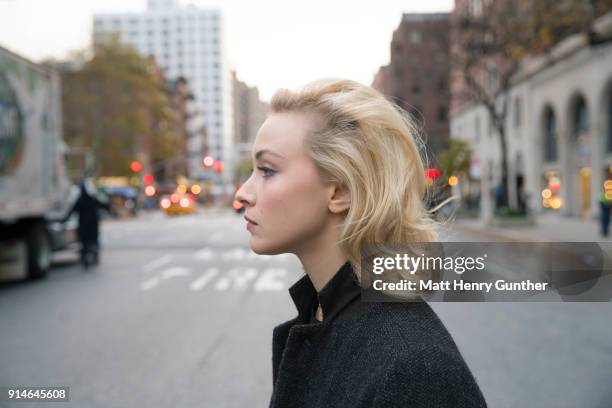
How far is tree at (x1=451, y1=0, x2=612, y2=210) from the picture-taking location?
17.4 m

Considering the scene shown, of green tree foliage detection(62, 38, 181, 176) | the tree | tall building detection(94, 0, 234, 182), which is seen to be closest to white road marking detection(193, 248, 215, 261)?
the tree

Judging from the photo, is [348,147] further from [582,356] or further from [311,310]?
[582,356]

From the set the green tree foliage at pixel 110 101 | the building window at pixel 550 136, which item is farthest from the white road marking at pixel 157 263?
the green tree foliage at pixel 110 101

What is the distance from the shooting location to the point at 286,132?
1.55 meters

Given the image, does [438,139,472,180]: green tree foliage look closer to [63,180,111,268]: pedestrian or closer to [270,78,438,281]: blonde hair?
[63,180,111,268]: pedestrian

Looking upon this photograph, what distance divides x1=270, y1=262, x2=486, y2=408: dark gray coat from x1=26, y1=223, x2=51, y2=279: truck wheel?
1186 centimetres

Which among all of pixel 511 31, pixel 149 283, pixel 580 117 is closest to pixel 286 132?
pixel 149 283

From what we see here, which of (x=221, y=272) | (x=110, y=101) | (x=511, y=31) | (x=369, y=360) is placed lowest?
(x=221, y=272)

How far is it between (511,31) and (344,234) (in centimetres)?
2419

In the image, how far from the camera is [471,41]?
2811cm

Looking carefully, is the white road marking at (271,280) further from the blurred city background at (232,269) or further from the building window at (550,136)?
the building window at (550,136)

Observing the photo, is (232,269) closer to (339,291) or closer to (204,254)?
(204,254)

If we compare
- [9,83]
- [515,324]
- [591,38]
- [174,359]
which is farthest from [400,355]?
[591,38]

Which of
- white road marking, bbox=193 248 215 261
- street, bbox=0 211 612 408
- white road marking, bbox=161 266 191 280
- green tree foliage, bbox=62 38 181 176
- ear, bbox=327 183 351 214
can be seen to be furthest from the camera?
green tree foliage, bbox=62 38 181 176
